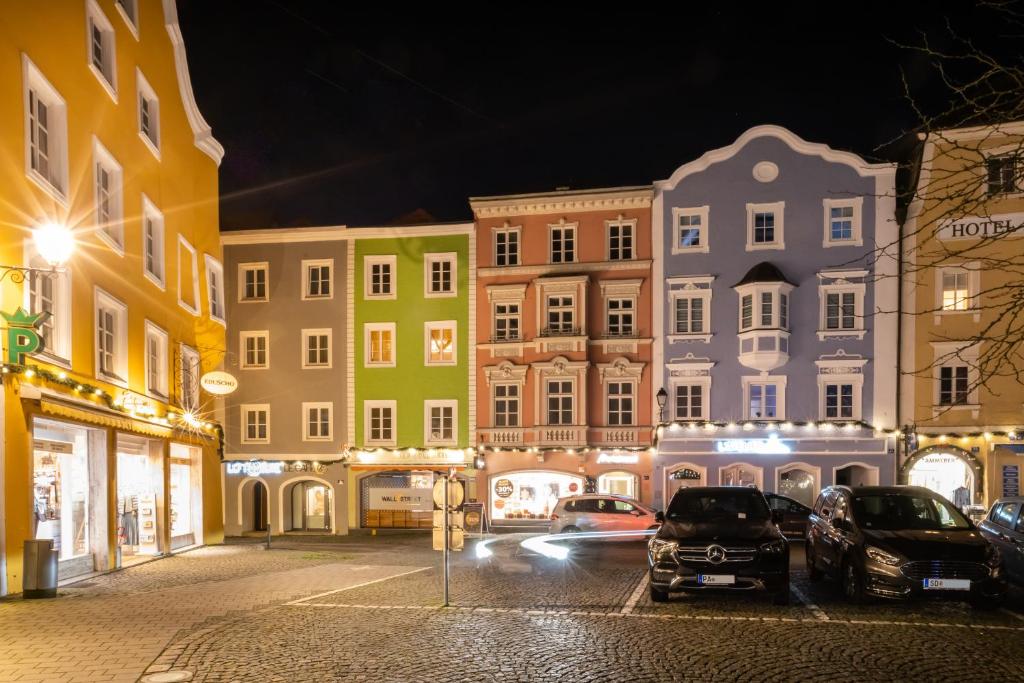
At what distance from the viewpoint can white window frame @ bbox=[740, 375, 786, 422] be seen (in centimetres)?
3127

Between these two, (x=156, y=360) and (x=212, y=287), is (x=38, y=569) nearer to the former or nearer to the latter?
(x=156, y=360)

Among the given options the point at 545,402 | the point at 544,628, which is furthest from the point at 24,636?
the point at 545,402

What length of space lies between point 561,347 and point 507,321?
2499mm

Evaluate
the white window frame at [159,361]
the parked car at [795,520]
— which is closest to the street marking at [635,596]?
the parked car at [795,520]

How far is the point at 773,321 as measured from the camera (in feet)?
101

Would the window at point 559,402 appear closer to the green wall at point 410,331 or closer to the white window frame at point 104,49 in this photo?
the green wall at point 410,331

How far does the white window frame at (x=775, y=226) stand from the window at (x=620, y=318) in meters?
5.04

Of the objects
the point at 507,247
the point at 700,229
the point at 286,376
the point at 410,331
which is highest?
the point at 700,229

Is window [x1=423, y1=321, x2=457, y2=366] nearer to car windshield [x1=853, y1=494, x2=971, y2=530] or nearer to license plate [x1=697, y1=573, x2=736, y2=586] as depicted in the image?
car windshield [x1=853, y1=494, x2=971, y2=530]

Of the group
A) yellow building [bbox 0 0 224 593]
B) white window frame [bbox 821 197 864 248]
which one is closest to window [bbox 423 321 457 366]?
yellow building [bbox 0 0 224 593]

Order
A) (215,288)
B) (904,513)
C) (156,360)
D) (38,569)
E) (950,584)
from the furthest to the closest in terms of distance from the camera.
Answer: (215,288)
(156,360)
(38,569)
(904,513)
(950,584)

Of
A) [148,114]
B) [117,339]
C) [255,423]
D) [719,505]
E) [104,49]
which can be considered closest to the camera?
[719,505]

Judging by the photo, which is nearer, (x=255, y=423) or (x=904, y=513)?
(x=904, y=513)

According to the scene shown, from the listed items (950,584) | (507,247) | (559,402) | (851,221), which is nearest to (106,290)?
(950,584)
